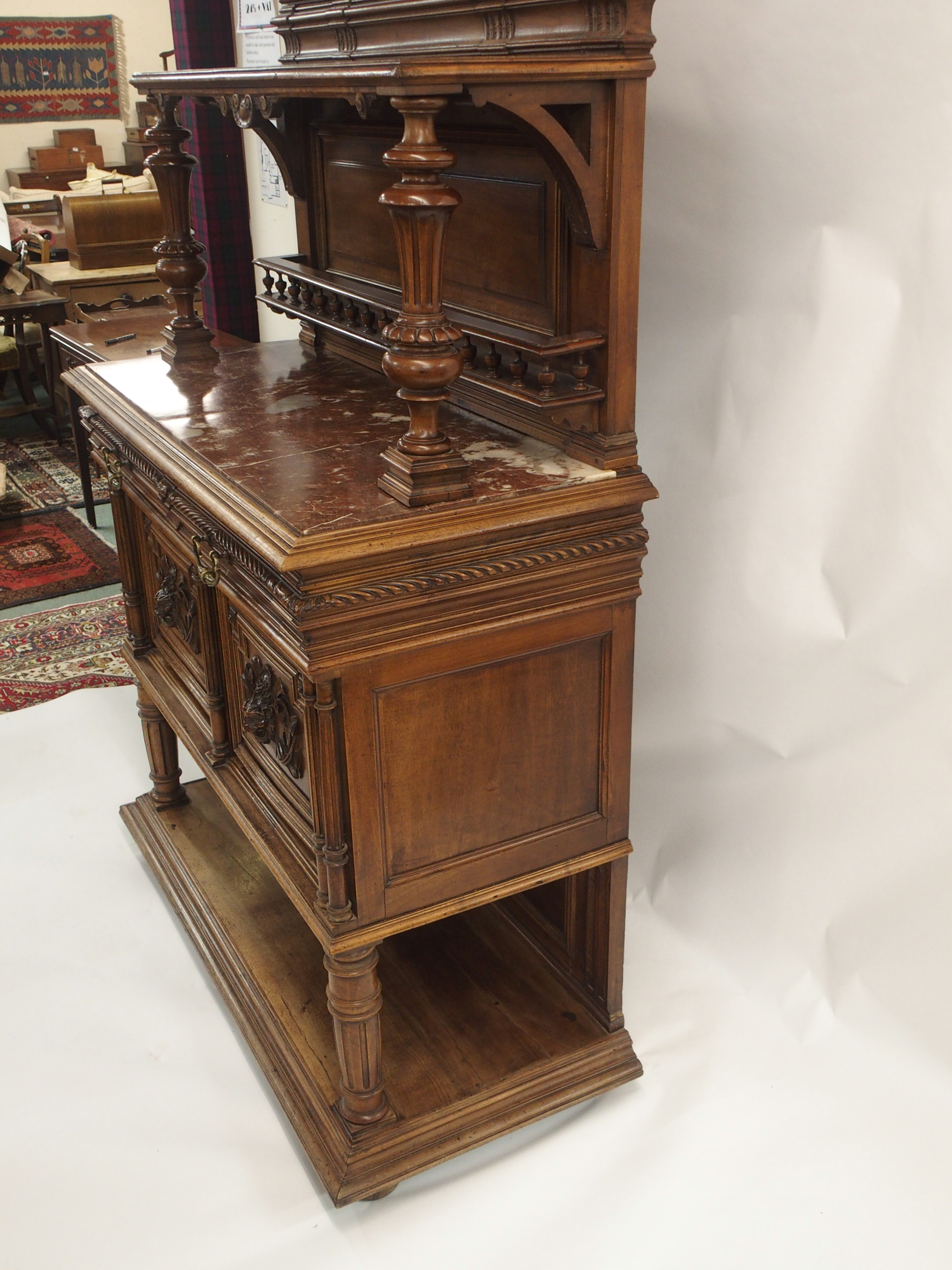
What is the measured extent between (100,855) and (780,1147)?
1743 mm

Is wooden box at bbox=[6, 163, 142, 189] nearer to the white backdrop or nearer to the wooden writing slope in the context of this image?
the wooden writing slope

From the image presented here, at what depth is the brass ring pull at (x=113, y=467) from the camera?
250cm

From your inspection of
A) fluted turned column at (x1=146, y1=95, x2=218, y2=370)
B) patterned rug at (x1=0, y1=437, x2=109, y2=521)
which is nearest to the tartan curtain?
fluted turned column at (x1=146, y1=95, x2=218, y2=370)

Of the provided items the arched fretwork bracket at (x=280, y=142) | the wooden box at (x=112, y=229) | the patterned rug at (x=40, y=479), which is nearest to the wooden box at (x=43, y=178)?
the wooden box at (x=112, y=229)

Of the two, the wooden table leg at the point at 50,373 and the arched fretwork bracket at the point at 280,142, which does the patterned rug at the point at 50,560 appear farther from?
the arched fretwork bracket at the point at 280,142

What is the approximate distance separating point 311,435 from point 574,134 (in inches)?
25.9

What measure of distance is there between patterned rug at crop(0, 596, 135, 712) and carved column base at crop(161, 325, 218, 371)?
1.40 metres

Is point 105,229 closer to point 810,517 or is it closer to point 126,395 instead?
point 126,395

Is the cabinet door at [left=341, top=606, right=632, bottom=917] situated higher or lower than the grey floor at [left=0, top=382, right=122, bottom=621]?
higher

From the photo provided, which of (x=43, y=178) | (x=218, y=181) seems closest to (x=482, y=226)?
(x=218, y=181)

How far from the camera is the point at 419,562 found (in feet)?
5.31

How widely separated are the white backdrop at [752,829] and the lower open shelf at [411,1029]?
8 cm

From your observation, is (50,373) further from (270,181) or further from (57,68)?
(57,68)

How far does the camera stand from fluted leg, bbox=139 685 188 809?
9.47ft
